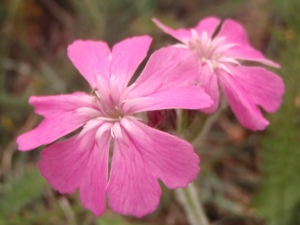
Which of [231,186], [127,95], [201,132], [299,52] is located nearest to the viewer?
[127,95]

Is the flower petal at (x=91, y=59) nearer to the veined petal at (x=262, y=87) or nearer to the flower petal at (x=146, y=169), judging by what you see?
the flower petal at (x=146, y=169)

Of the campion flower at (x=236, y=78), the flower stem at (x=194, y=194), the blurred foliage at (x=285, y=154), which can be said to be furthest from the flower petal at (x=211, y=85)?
the blurred foliage at (x=285, y=154)

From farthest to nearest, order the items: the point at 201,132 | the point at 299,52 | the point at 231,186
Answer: the point at 231,186 < the point at 299,52 < the point at 201,132

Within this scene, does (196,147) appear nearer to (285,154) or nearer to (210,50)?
(285,154)

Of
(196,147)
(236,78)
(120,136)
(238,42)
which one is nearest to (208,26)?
(238,42)

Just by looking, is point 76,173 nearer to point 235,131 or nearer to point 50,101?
point 50,101

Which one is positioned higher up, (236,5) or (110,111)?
(110,111)

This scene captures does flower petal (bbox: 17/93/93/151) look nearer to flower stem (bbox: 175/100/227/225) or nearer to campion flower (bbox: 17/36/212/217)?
campion flower (bbox: 17/36/212/217)

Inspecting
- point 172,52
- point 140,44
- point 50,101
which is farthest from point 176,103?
point 50,101
